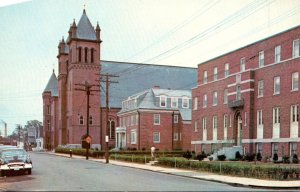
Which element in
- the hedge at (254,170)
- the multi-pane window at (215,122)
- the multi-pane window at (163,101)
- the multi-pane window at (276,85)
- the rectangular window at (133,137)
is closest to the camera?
the hedge at (254,170)

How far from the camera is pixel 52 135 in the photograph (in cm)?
10225

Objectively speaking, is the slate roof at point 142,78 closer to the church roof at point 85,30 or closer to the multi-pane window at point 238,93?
the church roof at point 85,30

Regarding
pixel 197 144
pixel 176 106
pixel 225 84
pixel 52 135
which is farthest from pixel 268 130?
pixel 52 135

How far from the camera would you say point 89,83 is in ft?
265

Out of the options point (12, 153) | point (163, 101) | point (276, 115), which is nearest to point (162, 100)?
point (163, 101)

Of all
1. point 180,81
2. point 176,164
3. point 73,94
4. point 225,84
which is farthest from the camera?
point 180,81

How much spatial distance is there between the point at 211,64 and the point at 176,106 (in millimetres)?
14712

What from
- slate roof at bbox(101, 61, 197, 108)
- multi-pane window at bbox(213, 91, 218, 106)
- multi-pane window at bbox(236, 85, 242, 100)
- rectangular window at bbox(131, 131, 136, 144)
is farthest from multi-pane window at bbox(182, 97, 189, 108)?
multi-pane window at bbox(236, 85, 242, 100)

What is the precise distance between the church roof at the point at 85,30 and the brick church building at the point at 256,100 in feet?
108

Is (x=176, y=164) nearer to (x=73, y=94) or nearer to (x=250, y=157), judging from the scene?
(x=250, y=157)

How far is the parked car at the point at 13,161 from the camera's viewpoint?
25.7 m

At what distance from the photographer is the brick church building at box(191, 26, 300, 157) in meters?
39.6

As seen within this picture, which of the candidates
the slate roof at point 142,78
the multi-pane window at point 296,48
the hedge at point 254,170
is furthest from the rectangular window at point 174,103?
the hedge at point 254,170

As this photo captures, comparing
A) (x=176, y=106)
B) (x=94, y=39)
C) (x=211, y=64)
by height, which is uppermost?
(x=94, y=39)
